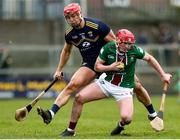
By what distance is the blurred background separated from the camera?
3142cm

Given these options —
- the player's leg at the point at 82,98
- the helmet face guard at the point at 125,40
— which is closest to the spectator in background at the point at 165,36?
the player's leg at the point at 82,98

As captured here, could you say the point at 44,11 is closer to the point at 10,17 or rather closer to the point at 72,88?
the point at 10,17

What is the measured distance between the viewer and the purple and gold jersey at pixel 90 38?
1543 cm

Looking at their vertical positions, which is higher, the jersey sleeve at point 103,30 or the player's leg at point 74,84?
the jersey sleeve at point 103,30

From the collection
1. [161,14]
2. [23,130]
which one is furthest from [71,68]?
[23,130]

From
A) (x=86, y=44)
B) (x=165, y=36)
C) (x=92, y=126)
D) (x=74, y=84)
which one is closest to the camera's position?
(x=74, y=84)

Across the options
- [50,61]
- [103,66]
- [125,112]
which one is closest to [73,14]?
[103,66]

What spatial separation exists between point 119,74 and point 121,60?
32 cm

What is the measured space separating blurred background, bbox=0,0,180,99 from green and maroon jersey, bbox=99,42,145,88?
1541cm

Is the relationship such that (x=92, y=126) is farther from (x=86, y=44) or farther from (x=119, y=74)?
(x=119, y=74)

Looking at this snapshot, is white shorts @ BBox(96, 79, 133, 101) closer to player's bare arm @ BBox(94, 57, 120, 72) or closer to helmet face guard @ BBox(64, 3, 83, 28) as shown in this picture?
player's bare arm @ BBox(94, 57, 120, 72)

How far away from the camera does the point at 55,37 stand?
119ft

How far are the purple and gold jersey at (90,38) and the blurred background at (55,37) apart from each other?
49.0ft

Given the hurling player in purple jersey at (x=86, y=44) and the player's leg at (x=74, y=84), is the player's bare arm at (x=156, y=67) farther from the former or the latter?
the player's leg at (x=74, y=84)
